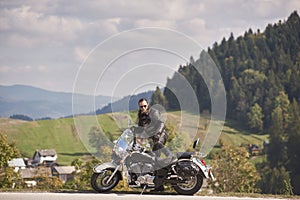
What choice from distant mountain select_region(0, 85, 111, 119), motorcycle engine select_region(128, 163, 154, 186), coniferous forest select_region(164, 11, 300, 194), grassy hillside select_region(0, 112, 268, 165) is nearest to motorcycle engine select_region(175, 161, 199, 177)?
motorcycle engine select_region(128, 163, 154, 186)

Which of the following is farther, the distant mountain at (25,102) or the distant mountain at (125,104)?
the distant mountain at (25,102)

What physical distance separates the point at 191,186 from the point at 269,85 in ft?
464

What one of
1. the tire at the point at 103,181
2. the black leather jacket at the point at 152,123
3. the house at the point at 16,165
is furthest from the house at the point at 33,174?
the black leather jacket at the point at 152,123

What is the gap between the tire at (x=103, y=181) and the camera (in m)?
11.6

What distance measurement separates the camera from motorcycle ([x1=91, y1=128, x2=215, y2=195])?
38.1 ft

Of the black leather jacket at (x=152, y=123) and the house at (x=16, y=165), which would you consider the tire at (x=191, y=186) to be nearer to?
the black leather jacket at (x=152, y=123)

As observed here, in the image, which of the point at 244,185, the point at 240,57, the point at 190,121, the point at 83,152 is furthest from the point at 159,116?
the point at 240,57

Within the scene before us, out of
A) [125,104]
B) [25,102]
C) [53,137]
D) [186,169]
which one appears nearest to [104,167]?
[186,169]

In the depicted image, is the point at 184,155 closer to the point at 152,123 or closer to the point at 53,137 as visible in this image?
the point at 152,123

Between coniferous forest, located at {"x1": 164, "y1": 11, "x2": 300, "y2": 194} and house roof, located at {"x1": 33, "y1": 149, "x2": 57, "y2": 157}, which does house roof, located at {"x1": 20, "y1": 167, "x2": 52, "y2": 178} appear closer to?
coniferous forest, located at {"x1": 164, "y1": 11, "x2": 300, "y2": 194}

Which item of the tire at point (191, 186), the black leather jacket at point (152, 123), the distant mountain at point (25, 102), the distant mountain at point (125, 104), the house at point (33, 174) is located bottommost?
the house at point (33, 174)

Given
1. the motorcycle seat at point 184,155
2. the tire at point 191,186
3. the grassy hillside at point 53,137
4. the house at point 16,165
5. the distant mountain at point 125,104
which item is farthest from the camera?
the grassy hillside at point 53,137

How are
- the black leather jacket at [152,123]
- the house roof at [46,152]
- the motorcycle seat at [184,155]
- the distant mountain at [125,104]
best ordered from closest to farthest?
the black leather jacket at [152,123] → the motorcycle seat at [184,155] → the distant mountain at [125,104] → the house roof at [46,152]

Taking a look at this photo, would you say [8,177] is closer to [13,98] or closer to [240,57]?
[13,98]
